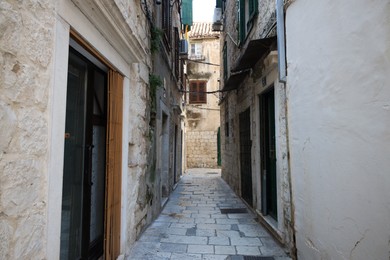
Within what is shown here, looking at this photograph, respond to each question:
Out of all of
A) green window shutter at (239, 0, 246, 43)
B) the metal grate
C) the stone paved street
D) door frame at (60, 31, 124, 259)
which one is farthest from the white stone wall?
green window shutter at (239, 0, 246, 43)

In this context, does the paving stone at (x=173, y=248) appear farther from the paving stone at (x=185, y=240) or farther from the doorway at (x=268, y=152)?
the doorway at (x=268, y=152)

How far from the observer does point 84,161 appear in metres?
2.60

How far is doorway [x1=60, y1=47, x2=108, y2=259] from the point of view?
2324 millimetres

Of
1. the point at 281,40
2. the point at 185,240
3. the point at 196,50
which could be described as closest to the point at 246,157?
the point at 185,240

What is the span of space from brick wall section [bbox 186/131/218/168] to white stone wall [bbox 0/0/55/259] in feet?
47.3

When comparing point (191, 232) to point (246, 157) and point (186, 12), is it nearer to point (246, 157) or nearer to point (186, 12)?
point (246, 157)

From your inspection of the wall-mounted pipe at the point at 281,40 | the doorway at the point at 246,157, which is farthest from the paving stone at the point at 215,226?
the wall-mounted pipe at the point at 281,40

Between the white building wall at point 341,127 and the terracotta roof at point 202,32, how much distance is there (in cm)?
1483

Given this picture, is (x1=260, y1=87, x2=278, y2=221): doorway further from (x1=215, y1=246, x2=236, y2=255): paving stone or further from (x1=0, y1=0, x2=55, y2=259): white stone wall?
(x1=0, y1=0, x2=55, y2=259): white stone wall

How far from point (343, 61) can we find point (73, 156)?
2.42m

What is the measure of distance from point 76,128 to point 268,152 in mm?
3317

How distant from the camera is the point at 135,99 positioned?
3439 millimetres

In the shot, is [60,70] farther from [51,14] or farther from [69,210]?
[69,210]

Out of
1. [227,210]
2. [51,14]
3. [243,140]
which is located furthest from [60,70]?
[243,140]
